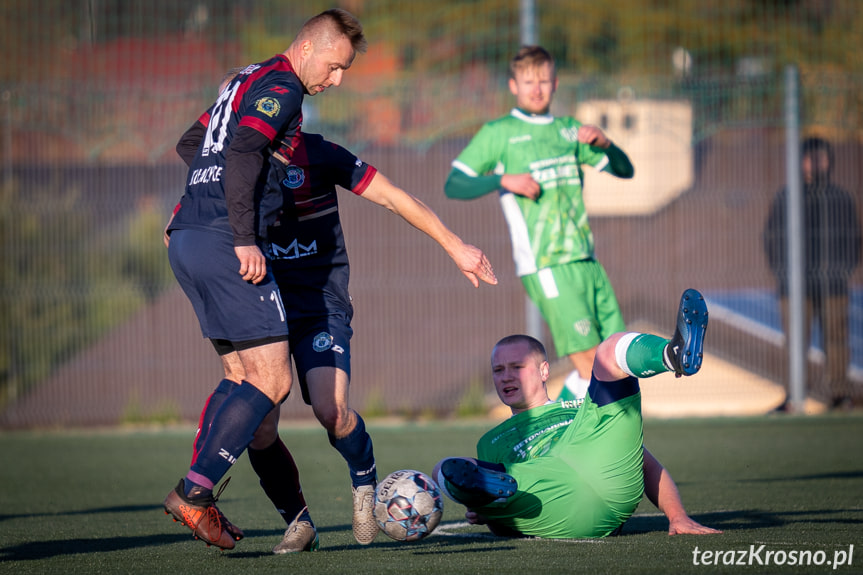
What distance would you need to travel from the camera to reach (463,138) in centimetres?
1258

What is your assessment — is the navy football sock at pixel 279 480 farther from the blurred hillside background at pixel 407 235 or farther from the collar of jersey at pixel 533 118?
the blurred hillside background at pixel 407 235

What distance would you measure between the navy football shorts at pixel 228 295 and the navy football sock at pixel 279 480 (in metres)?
0.72

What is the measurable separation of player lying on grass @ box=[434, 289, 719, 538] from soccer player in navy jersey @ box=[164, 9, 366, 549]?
2.74 ft

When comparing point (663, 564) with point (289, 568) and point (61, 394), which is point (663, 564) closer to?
point (289, 568)

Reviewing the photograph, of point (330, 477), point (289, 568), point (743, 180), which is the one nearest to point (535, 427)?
point (289, 568)

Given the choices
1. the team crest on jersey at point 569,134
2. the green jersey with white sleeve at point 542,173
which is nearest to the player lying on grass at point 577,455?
the green jersey with white sleeve at point 542,173

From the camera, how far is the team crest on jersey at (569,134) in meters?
6.93

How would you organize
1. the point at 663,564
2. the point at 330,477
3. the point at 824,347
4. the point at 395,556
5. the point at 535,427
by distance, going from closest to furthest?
the point at 663,564 → the point at 395,556 → the point at 535,427 → the point at 330,477 → the point at 824,347

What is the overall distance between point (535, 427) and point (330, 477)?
128 inches

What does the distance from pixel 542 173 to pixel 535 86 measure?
1.89 ft

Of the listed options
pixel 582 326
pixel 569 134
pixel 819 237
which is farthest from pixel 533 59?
pixel 819 237

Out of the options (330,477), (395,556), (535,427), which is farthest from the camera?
(330,477)

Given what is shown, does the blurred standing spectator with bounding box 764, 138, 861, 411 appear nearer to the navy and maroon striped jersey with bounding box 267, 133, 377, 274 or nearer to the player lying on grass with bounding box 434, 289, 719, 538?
the player lying on grass with bounding box 434, 289, 719, 538

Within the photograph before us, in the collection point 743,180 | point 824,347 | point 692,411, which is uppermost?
point 743,180
